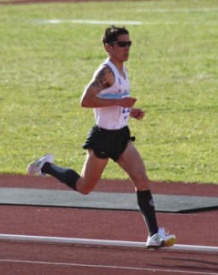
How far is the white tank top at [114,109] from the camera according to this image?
39.4 feet

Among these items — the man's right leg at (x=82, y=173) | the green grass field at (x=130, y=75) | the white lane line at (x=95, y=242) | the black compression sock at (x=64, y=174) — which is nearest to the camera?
the white lane line at (x=95, y=242)

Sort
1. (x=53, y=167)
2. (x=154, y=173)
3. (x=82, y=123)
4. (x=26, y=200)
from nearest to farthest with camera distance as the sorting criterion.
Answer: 1. (x=53, y=167)
2. (x=26, y=200)
3. (x=154, y=173)
4. (x=82, y=123)

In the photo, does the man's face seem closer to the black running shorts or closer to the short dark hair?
the short dark hair

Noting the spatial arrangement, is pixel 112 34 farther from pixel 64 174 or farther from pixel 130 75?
pixel 130 75

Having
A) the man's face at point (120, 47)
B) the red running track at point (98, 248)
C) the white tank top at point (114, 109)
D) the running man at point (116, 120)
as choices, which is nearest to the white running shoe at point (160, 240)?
the running man at point (116, 120)

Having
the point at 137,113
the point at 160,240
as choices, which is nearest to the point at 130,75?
the point at 137,113

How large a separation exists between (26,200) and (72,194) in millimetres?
718

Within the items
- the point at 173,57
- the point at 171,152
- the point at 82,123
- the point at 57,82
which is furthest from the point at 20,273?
the point at 173,57

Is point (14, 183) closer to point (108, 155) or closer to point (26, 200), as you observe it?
point (26, 200)

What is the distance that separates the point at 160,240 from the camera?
1194 cm

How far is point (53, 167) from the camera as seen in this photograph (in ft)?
43.1

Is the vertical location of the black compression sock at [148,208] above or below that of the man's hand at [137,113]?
below

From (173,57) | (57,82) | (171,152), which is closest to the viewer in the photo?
(171,152)

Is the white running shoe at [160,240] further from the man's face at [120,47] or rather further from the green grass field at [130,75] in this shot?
the green grass field at [130,75]
